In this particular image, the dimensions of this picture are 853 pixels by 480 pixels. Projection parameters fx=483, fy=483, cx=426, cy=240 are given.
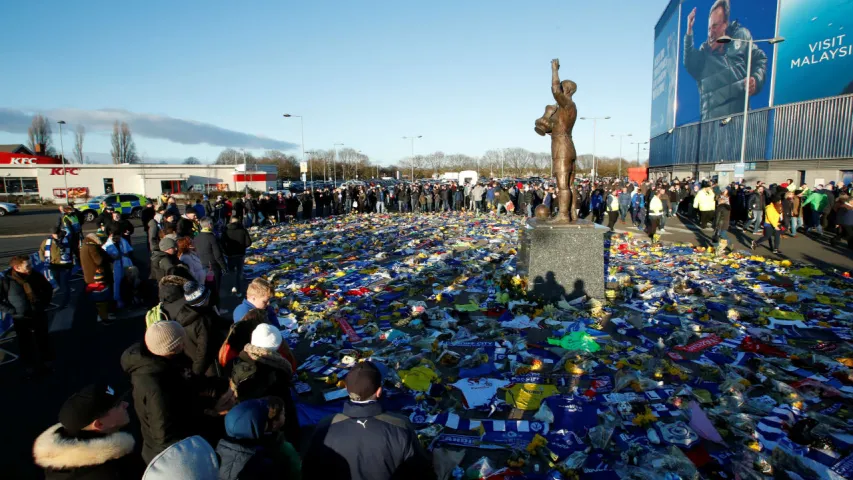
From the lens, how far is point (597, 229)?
A: 8109 millimetres

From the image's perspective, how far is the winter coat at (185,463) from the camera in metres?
1.86

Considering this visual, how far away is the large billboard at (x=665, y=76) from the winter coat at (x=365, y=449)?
55827 mm

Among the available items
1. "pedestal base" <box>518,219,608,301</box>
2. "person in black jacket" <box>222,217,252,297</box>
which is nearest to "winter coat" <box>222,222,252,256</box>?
"person in black jacket" <box>222,217,252,297</box>

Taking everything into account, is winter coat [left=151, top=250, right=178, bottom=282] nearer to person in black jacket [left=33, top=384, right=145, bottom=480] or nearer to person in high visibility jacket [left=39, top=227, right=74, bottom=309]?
person in high visibility jacket [left=39, top=227, right=74, bottom=309]

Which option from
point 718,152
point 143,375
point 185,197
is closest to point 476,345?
point 143,375

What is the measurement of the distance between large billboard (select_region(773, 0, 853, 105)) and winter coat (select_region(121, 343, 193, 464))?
32526 mm

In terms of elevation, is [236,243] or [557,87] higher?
[557,87]

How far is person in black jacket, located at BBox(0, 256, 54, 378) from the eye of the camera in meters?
5.49

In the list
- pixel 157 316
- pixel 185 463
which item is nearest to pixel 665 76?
pixel 157 316

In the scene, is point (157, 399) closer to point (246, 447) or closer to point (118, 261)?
point (246, 447)

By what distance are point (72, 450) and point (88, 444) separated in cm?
6

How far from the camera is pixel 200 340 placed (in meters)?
4.09

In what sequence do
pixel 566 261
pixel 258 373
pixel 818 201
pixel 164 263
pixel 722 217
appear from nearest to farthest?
pixel 258 373 < pixel 164 263 < pixel 566 261 < pixel 722 217 < pixel 818 201

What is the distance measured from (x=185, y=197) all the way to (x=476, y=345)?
1430 inches
